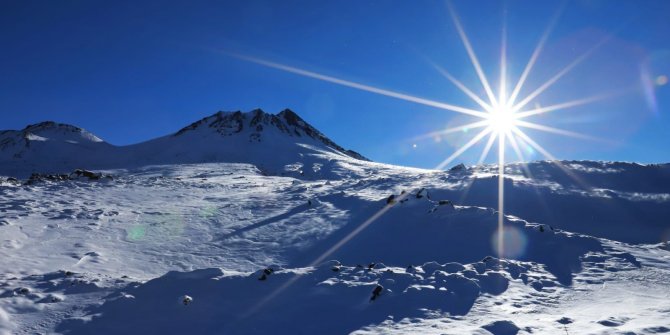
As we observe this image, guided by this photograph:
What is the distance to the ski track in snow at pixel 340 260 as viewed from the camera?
25.0 feet

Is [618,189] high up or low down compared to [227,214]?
up

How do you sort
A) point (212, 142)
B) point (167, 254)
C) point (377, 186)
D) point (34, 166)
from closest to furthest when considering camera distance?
point (167, 254)
point (377, 186)
point (34, 166)
point (212, 142)

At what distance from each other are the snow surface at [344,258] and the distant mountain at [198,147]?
3429cm

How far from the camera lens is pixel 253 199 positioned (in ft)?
72.7

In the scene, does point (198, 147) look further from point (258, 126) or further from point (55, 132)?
point (55, 132)

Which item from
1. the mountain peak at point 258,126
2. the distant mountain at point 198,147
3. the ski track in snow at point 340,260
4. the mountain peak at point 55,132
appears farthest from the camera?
the mountain peak at point 55,132

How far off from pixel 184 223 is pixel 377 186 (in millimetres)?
11804

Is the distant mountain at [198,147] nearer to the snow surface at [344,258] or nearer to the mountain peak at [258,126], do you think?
the mountain peak at [258,126]

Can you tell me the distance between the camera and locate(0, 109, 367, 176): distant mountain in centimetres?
6312

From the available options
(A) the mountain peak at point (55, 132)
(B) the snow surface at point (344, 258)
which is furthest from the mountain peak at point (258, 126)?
(B) the snow surface at point (344, 258)

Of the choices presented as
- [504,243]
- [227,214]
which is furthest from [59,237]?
[504,243]

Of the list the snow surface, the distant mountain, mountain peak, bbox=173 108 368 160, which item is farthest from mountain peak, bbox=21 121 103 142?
the snow surface

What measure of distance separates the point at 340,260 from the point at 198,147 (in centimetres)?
6315

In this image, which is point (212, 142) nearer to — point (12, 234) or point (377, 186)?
point (377, 186)
